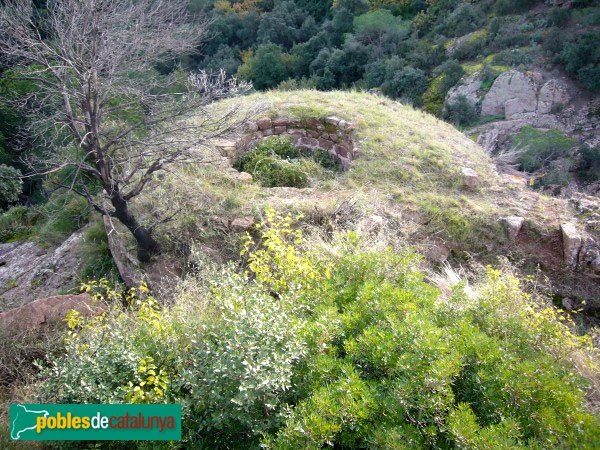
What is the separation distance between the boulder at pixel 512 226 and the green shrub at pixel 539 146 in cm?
436

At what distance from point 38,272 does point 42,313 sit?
8.22ft

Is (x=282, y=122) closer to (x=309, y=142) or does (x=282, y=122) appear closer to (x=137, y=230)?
(x=309, y=142)

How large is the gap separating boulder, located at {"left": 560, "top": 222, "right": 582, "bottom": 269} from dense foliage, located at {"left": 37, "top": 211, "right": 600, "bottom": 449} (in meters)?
2.63

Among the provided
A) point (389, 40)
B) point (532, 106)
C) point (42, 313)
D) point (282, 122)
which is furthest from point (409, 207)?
point (389, 40)

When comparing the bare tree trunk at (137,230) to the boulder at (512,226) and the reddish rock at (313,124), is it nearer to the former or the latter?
the reddish rock at (313,124)

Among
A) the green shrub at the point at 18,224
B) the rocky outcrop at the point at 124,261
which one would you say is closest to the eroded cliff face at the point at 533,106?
the rocky outcrop at the point at 124,261

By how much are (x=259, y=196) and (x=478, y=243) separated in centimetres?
291

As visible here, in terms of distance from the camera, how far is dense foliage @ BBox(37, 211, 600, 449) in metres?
2.03

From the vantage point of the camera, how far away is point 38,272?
5691mm

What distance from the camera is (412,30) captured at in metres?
16.5

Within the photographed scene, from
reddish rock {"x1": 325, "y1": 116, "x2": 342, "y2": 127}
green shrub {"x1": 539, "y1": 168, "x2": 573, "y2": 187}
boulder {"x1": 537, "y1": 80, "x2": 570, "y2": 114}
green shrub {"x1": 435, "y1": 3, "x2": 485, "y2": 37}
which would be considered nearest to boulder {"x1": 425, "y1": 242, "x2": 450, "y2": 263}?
reddish rock {"x1": 325, "y1": 116, "x2": 342, "y2": 127}

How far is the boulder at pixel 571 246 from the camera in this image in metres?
5.01

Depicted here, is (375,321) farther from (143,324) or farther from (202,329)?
(143,324)

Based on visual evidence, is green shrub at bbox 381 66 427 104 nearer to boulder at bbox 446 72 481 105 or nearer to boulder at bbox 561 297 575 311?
boulder at bbox 446 72 481 105
